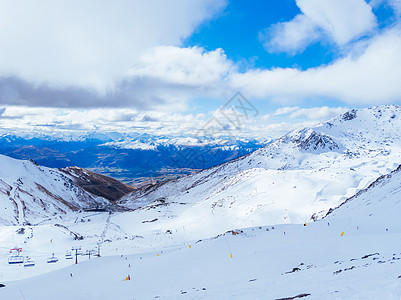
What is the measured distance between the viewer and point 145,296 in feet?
62.2

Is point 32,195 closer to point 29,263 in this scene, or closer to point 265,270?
point 29,263

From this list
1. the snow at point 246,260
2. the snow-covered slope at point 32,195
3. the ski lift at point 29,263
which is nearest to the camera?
the snow at point 246,260

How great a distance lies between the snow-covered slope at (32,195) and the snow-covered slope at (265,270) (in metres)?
69.8

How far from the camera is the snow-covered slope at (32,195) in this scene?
310ft

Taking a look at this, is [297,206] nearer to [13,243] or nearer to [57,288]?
[57,288]

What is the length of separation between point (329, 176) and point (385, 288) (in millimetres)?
96842

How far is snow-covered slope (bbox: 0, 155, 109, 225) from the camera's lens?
310ft

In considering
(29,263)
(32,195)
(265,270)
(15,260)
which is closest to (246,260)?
(265,270)

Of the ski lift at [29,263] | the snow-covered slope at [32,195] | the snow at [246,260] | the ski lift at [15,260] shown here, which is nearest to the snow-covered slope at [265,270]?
the snow at [246,260]

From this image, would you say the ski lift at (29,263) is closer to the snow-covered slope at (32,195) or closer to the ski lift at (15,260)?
the ski lift at (15,260)

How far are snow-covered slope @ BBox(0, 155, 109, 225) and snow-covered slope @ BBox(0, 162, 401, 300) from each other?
69.8m

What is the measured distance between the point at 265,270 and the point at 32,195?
13482cm

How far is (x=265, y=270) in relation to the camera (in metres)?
20.0

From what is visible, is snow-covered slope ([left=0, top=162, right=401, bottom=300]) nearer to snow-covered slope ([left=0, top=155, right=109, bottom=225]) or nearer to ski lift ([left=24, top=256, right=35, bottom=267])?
ski lift ([left=24, top=256, right=35, bottom=267])
